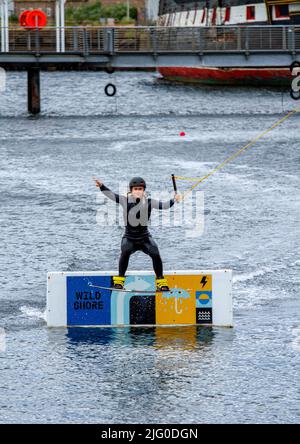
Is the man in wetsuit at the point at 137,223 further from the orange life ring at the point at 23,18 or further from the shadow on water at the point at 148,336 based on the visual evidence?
the orange life ring at the point at 23,18

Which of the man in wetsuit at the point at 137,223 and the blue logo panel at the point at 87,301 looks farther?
the blue logo panel at the point at 87,301

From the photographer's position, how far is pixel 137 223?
67.9 feet

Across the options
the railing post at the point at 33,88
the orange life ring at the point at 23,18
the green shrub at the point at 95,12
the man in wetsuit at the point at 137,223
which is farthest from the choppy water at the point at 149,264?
the green shrub at the point at 95,12

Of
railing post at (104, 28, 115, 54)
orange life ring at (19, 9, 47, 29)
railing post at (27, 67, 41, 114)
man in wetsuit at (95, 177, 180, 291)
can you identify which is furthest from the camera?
orange life ring at (19, 9, 47, 29)

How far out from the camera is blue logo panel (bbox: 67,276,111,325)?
21172mm

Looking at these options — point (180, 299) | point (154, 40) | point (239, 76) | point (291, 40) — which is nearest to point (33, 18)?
point (154, 40)

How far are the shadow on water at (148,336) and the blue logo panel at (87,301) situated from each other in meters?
0.20

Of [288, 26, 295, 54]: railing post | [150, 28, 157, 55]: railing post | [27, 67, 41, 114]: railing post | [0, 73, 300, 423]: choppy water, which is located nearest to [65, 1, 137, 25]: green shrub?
[27, 67, 41, 114]: railing post

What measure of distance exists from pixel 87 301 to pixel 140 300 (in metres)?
0.94

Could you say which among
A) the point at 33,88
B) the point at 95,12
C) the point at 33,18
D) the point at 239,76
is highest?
the point at 95,12

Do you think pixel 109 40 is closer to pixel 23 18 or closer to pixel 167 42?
pixel 167 42

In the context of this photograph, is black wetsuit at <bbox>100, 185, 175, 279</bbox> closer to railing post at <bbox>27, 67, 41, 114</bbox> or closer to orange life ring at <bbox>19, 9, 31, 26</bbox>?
railing post at <bbox>27, 67, 41, 114</bbox>

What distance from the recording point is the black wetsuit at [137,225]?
2047 cm

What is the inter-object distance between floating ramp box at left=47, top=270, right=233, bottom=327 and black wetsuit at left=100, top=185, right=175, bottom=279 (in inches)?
18.1
